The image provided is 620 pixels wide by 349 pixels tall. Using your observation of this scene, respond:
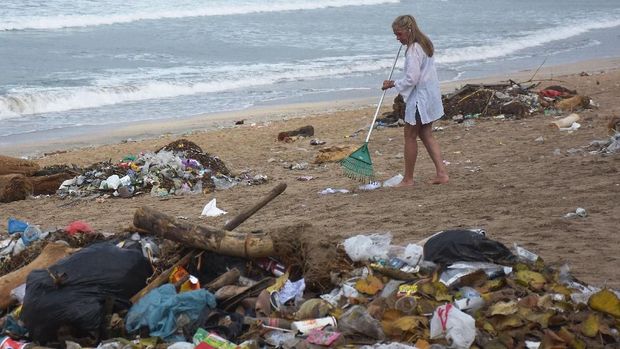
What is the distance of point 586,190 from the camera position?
7.33 m

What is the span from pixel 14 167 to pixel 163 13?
2812 centimetres

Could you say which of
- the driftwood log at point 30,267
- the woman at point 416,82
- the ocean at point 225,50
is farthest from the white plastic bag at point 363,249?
the ocean at point 225,50

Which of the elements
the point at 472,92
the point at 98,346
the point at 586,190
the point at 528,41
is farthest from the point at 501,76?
the point at 98,346

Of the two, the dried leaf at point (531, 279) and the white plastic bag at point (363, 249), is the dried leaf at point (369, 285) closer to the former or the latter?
the white plastic bag at point (363, 249)

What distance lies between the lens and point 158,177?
31.4ft

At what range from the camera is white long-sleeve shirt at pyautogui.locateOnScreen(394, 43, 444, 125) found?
25.7ft

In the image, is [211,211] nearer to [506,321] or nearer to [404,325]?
[404,325]

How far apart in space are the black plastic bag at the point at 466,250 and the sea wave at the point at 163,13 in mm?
28355

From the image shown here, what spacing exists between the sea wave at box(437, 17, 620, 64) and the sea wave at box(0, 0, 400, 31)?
13875 mm

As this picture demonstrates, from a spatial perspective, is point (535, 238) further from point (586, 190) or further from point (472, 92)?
point (472, 92)

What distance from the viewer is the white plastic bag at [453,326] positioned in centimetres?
406

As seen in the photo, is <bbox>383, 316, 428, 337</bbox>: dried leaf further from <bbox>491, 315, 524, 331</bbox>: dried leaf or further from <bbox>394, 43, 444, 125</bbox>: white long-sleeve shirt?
<bbox>394, 43, 444, 125</bbox>: white long-sleeve shirt

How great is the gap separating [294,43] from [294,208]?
2137cm

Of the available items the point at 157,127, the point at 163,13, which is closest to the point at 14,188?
the point at 157,127
